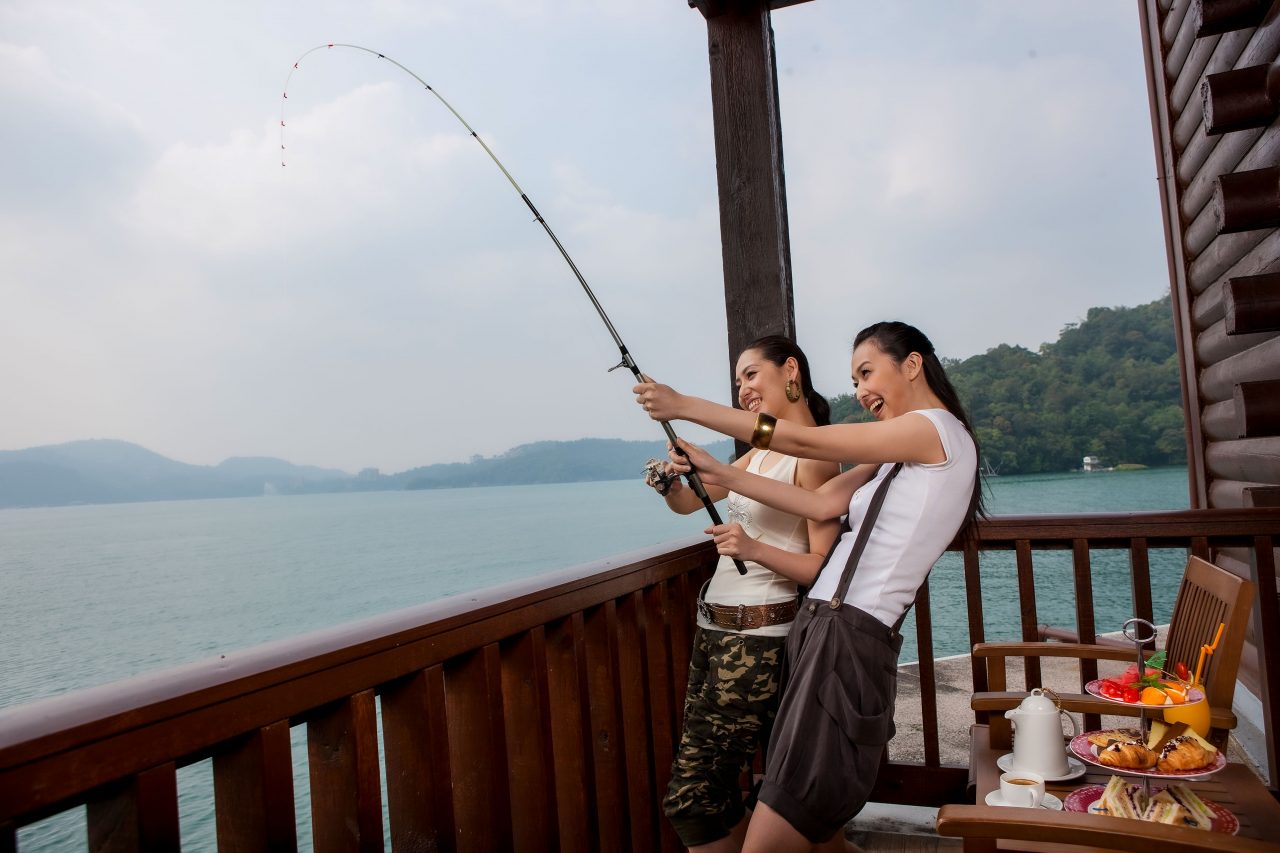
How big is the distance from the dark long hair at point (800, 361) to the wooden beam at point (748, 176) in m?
0.51

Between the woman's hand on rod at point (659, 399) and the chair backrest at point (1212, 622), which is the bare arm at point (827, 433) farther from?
the chair backrest at point (1212, 622)

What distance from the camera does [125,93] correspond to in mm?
41375

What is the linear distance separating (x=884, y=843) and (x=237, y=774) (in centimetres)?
220

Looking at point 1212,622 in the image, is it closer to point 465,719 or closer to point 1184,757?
point 1184,757

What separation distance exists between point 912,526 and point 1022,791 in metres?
0.49

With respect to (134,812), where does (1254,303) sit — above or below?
above

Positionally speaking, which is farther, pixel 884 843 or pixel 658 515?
pixel 658 515

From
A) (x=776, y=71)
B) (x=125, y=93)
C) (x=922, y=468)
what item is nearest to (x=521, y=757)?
(x=922, y=468)

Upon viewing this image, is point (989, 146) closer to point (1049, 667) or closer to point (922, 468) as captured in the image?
point (1049, 667)

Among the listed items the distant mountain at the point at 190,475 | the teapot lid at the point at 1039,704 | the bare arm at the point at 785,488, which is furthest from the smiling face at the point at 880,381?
the distant mountain at the point at 190,475

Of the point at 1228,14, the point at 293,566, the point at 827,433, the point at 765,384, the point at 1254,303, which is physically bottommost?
the point at 293,566

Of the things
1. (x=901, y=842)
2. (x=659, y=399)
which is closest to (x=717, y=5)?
(x=659, y=399)

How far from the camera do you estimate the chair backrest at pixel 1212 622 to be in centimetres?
157

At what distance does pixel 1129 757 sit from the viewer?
4.75 feet
